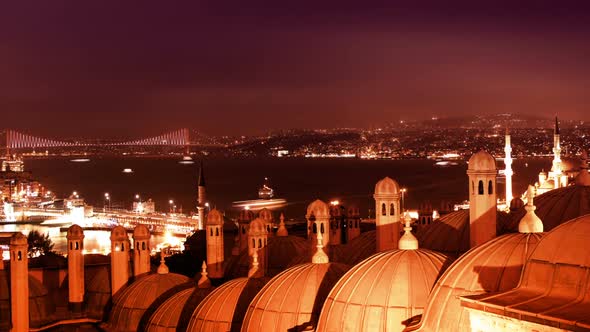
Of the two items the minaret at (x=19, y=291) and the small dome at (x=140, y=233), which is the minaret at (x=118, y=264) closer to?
the small dome at (x=140, y=233)

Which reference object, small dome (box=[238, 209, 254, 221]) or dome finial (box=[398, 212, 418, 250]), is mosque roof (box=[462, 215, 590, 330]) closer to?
dome finial (box=[398, 212, 418, 250])

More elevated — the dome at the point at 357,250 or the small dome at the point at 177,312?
the dome at the point at 357,250

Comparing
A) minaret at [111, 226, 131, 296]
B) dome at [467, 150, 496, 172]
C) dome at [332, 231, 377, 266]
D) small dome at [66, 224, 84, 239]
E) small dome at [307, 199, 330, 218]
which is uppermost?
dome at [467, 150, 496, 172]

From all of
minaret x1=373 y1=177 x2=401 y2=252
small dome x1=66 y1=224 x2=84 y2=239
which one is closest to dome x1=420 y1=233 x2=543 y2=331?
minaret x1=373 y1=177 x2=401 y2=252

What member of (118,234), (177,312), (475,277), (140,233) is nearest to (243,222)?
(140,233)

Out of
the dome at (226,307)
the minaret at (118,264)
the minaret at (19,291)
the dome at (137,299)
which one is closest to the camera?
the dome at (226,307)

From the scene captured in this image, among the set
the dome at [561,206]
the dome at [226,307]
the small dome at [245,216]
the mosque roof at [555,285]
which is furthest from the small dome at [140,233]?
the mosque roof at [555,285]
